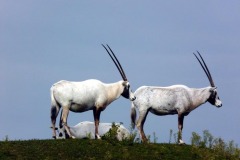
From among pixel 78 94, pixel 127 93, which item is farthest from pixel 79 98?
pixel 127 93

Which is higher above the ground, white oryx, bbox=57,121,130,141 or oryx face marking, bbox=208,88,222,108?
oryx face marking, bbox=208,88,222,108

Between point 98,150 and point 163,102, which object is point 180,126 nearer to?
point 163,102

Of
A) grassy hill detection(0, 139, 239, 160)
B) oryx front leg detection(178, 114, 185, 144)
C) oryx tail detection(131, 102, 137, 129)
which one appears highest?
oryx tail detection(131, 102, 137, 129)

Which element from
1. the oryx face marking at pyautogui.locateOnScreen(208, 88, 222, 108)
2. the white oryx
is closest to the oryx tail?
the white oryx

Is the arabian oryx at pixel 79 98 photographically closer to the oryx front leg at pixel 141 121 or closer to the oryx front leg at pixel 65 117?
the oryx front leg at pixel 65 117

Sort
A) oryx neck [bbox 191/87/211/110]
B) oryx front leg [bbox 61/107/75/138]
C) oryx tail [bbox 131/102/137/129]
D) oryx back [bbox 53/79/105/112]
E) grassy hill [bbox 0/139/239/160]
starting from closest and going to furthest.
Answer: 1. grassy hill [bbox 0/139/239/160]
2. oryx front leg [bbox 61/107/75/138]
3. oryx back [bbox 53/79/105/112]
4. oryx tail [bbox 131/102/137/129]
5. oryx neck [bbox 191/87/211/110]

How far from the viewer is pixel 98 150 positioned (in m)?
27.1

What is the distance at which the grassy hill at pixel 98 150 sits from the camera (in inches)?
1040

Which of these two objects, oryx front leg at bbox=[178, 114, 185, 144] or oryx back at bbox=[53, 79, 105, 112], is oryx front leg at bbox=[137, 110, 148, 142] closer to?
oryx front leg at bbox=[178, 114, 185, 144]

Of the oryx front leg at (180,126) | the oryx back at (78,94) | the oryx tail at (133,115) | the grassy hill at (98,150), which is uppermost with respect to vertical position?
the oryx back at (78,94)

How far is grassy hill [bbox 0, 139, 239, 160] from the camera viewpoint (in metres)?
26.4

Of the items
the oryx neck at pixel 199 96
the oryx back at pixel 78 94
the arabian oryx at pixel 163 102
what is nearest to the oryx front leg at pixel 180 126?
the arabian oryx at pixel 163 102

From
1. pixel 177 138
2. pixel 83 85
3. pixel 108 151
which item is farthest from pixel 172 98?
pixel 108 151

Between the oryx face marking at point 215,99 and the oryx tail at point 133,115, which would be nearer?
the oryx tail at point 133,115
